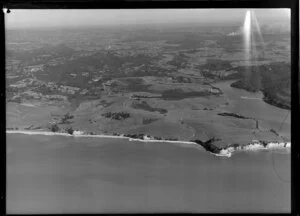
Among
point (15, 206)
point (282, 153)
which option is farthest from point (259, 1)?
point (15, 206)

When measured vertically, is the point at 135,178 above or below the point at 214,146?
below

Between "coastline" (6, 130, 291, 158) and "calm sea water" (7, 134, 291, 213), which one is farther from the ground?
"coastline" (6, 130, 291, 158)

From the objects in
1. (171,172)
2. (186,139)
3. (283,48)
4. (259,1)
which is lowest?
(171,172)

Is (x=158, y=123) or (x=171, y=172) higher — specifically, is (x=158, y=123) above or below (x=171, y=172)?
above

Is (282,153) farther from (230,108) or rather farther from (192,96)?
(192,96)

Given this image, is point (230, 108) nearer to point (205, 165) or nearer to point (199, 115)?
point (199, 115)

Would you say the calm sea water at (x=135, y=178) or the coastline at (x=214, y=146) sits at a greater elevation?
the coastline at (x=214, y=146)
